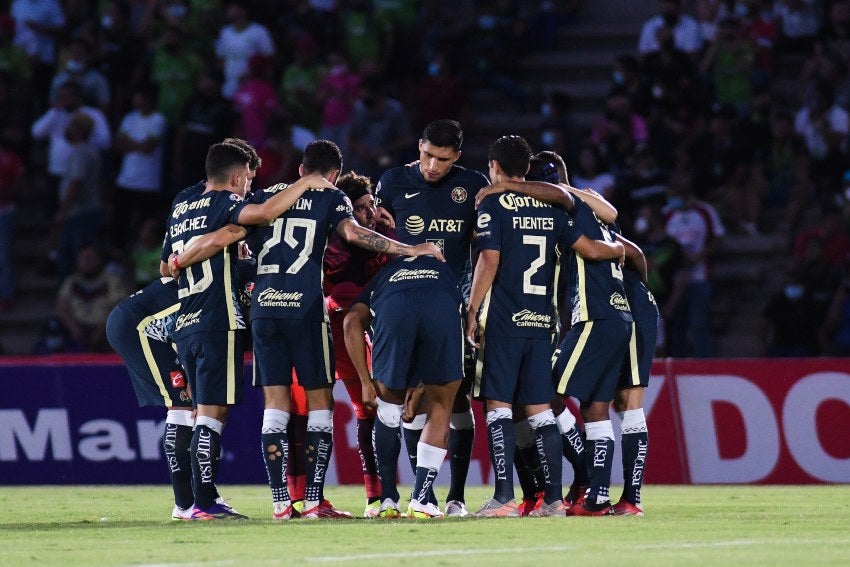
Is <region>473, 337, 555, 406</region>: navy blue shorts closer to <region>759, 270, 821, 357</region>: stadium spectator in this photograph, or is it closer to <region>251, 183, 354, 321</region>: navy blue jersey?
<region>251, 183, 354, 321</region>: navy blue jersey

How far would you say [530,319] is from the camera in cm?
1110

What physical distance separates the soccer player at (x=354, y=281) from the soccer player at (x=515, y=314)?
2.80ft

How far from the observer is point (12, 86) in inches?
914

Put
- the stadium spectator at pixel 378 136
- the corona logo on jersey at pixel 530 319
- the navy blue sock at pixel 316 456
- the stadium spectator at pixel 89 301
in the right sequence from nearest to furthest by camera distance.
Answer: the navy blue sock at pixel 316 456
the corona logo on jersey at pixel 530 319
the stadium spectator at pixel 89 301
the stadium spectator at pixel 378 136

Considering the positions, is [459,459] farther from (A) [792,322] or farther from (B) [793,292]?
(B) [793,292]

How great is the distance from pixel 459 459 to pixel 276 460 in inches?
51.1

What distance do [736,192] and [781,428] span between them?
4.91m

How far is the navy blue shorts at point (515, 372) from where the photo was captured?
11023mm

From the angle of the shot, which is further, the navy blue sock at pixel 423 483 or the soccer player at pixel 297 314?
the soccer player at pixel 297 314

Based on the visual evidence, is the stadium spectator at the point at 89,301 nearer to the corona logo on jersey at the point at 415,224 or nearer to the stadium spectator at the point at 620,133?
the stadium spectator at the point at 620,133

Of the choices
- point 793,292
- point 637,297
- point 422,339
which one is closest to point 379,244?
point 422,339

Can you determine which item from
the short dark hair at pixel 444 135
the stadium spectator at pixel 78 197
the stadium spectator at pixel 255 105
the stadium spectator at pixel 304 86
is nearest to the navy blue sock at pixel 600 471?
the short dark hair at pixel 444 135

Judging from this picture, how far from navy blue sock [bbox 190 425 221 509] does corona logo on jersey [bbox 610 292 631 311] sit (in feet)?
8.88

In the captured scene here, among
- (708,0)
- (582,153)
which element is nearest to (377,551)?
(582,153)
